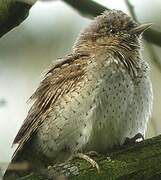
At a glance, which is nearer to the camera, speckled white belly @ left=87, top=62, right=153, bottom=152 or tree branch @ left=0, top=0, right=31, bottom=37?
tree branch @ left=0, top=0, right=31, bottom=37

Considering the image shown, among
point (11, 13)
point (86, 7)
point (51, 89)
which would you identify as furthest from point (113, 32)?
point (11, 13)

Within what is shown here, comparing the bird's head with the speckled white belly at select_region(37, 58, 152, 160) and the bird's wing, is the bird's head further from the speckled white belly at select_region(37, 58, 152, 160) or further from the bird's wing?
the speckled white belly at select_region(37, 58, 152, 160)

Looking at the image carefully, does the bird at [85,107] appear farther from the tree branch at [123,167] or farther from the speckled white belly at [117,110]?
the tree branch at [123,167]

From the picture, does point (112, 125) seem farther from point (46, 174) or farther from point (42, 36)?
point (42, 36)

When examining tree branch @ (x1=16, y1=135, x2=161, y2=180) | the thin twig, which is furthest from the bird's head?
tree branch @ (x1=16, y1=135, x2=161, y2=180)

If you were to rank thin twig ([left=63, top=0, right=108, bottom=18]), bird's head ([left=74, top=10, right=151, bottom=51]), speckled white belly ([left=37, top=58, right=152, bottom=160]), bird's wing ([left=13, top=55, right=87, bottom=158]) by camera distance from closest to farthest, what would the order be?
thin twig ([left=63, top=0, right=108, bottom=18]) < speckled white belly ([left=37, top=58, right=152, bottom=160]) < bird's wing ([left=13, top=55, right=87, bottom=158]) < bird's head ([left=74, top=10, right=151, bottom=51])

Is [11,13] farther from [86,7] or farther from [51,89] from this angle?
[51,89]

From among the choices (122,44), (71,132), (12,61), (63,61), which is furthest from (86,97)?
(12,61)

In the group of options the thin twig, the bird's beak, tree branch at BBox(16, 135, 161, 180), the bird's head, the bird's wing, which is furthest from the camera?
the bird's head

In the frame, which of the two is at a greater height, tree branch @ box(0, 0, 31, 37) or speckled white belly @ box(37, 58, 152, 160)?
tree branch @ box(0, 0, 31, 37)
